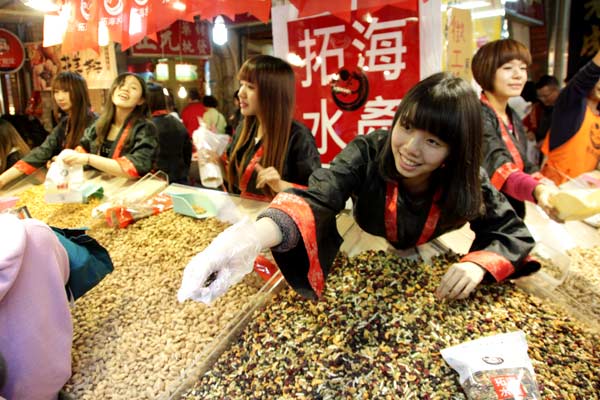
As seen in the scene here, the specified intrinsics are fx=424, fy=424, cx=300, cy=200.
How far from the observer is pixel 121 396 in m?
1.05

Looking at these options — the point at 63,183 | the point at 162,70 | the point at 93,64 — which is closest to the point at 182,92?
the point at 162,70

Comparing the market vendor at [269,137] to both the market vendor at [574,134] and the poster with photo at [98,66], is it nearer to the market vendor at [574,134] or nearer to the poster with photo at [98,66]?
the market vendor at [574,134]

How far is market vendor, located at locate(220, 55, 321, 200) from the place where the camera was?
181cm

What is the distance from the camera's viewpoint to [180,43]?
15.3ft

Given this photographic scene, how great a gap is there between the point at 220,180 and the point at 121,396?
1091 mm

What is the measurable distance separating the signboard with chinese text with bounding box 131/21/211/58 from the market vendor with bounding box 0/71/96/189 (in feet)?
6.30

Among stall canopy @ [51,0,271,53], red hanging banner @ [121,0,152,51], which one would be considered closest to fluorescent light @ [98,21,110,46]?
stall canopy @ [51,0,271,53]

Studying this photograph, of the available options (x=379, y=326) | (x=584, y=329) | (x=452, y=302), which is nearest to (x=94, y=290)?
(x=379, y=326)

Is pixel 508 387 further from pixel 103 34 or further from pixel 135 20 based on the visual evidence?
pixel 103 34

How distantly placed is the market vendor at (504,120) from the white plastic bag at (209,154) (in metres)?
1.14

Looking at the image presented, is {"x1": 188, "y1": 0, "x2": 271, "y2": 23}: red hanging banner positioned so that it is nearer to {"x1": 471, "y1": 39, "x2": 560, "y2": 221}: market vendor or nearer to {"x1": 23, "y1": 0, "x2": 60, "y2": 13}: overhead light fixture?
{"x1": 471, "y1": 39, "x2": 560, "y2": 221}: market vendor

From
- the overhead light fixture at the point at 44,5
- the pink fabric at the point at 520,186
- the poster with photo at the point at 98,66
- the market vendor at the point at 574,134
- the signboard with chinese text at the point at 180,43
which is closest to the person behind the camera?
the pink fabric at the point at 520,186

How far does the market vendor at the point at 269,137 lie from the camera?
1.81 meters

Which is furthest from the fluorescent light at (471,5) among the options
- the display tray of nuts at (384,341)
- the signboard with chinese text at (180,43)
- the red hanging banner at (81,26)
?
the signboard with chinese text at (180,43)
